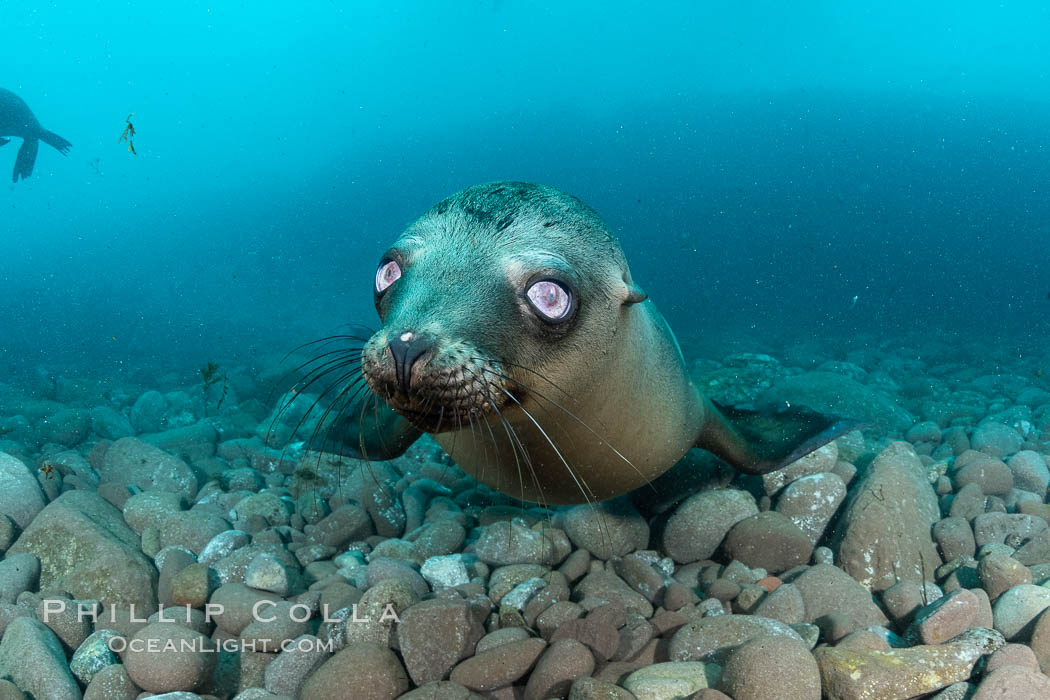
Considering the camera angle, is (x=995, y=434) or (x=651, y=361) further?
(x=995, y=434)

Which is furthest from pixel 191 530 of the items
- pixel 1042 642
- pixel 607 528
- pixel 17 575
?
pixel 1042 642

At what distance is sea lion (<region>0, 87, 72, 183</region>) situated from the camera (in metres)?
12.3

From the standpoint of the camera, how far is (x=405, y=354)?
1.76 meters

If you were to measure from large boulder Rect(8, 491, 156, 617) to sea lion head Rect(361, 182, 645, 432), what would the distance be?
171 cm

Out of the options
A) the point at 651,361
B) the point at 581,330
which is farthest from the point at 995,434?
the point at 581,330

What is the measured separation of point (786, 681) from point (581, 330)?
1198 millimetres

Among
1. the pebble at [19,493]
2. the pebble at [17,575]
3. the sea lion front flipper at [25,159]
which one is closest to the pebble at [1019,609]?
the pebble at [17,575]

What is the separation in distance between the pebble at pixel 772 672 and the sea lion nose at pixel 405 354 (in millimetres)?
1207

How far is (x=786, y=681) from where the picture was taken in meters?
1.81

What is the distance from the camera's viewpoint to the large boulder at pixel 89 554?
2891 millimetres

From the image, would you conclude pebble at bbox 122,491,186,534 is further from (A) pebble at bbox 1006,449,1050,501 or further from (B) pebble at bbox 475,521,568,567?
(A) pebble at bbox 1006,449,1050,501

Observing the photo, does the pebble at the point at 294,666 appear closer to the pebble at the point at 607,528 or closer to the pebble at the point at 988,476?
the pebble at the point at 607,528

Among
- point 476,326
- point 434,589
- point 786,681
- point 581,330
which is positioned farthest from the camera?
point 434,589

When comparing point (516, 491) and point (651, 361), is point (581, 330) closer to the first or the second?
point (651, 361)
